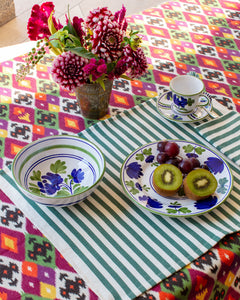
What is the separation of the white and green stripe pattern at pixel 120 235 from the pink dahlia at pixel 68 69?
0.24 m

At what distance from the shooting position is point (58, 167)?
1.00m

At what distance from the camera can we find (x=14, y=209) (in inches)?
36.3

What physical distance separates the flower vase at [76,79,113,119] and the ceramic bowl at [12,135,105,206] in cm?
17

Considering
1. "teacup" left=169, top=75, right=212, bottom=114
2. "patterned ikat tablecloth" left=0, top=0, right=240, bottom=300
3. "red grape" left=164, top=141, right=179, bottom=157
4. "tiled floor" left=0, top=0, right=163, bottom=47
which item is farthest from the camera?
"tiled floor" left=0, top=0, right=163, bottom=47

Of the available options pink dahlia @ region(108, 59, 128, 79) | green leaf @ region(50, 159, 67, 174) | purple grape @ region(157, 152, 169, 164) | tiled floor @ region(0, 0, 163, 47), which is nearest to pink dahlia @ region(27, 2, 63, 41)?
pink dahlia @ region(108, 59, 128, 79)

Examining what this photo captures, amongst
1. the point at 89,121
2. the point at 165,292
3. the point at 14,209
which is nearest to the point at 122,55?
the point at 89,121

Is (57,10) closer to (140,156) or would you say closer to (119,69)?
(119,69)

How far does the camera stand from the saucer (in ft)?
3.83

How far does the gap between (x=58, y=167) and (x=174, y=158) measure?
0.98 ft

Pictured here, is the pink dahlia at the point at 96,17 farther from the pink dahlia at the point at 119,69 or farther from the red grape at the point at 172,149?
the red grape at the point at 172,149

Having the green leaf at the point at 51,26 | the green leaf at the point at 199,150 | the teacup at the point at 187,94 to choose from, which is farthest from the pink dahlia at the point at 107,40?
the green leaf at the point at 199,150

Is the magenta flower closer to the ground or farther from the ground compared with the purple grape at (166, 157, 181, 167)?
farther from the ground

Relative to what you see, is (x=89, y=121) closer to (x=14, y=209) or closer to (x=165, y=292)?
(x=14, y=209)

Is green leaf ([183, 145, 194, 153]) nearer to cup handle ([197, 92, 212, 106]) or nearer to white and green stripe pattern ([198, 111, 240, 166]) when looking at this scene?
white and green stripe pattern ([198, 111, 240, 166])
